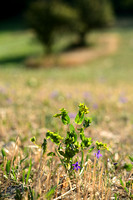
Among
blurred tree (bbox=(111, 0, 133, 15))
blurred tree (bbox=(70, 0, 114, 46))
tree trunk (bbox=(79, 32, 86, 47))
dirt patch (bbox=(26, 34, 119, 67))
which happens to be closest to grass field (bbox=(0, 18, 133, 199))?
dirt patch (bbox=(26, 34, 119, 67))

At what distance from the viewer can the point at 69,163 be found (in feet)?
7.92

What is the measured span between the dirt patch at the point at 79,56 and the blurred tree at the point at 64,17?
6.20ft

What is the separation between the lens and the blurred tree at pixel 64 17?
26.6 meters

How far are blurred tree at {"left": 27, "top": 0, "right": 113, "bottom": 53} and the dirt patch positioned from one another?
189 centimetres

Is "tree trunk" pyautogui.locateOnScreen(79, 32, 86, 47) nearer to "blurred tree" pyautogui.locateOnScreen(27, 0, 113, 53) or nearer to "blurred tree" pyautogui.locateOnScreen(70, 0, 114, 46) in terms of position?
"blurred tree" pyautogui.locateOnScreen(27, 0, 113, 53)

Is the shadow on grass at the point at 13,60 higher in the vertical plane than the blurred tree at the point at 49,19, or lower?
lower

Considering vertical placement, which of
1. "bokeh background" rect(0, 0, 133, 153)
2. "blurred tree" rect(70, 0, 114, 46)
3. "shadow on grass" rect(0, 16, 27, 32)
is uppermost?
"shadow on grass" rect(0, 16, 27, 32)

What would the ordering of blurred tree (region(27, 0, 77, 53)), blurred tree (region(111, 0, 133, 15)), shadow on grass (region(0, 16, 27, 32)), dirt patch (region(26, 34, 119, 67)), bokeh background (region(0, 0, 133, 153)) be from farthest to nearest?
shadow on grass (region(0, 16, 27, 32)) < blurred tree (region(111, 0, 133, 15)) < blurred tree (region(27, 0, 77, 53)) < dirt patch (region(26, 34, 119, 67)) < bokeh background (region(0, 0, 133, 153))

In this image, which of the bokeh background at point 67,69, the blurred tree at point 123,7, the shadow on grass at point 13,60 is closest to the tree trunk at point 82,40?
the bokeh background at point 67,69

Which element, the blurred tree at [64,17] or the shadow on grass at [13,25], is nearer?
the blurred tree at [64,17]

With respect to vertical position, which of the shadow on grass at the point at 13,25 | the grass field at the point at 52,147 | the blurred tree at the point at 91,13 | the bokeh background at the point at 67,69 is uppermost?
the shadow on grass at the point at 13,25

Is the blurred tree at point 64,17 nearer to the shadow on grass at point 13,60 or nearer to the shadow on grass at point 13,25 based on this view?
the shadow on grass at point 13,60

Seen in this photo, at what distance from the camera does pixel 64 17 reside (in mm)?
26844

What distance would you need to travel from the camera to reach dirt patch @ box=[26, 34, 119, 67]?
85.7 ft
